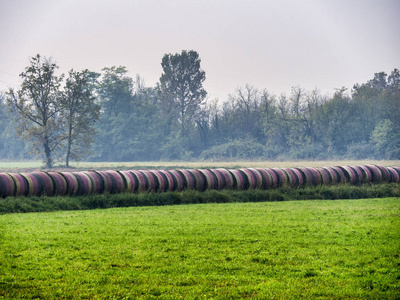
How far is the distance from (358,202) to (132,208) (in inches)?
369

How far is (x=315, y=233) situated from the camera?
1339cm

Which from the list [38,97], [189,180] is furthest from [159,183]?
[38,97]

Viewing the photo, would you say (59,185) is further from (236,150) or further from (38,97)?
(236,150)

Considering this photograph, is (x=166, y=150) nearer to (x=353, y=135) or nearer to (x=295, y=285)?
(x=353, y=135)

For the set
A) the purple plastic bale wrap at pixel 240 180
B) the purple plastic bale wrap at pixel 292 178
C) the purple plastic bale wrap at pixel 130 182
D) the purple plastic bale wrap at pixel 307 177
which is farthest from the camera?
the purple plastic bale wrap at pixel 307 177

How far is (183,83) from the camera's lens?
288 ft

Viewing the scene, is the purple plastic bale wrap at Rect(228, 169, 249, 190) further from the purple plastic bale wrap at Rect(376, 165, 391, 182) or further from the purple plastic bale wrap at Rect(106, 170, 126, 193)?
the purple plastic bale wrap at Rect(376, 165, 391, 182)

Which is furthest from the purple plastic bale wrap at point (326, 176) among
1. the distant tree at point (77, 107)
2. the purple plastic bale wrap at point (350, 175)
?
the distant tree at point (77, 107)

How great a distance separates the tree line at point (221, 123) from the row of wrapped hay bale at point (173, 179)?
42746mm

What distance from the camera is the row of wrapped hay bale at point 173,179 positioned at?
815 inches

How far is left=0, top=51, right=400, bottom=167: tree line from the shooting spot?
74062 mm

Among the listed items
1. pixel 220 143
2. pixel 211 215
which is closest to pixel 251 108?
pixel 220 143

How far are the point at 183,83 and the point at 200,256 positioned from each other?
7823 cm

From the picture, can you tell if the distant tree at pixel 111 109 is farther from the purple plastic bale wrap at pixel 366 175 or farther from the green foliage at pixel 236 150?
the purple plastic bale wrap at pixel 366 175
